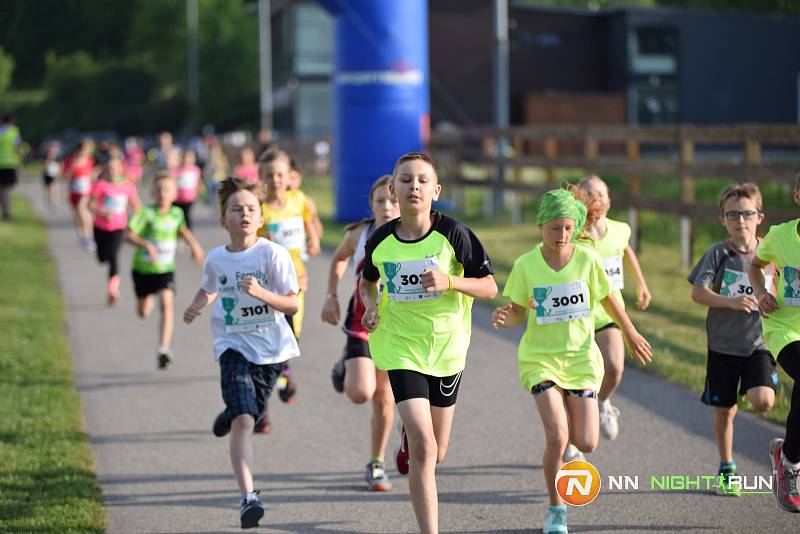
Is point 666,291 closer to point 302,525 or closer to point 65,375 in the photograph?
point 65,375

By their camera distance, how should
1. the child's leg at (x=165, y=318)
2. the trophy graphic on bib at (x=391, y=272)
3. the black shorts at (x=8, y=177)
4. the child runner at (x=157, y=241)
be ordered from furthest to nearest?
the black shorts at (x=8, y=177)
the child runner at (x=157, y=241)
the child's leg at (x=165, y=318)
the trophy graphic on bib at (x=391, y=272)

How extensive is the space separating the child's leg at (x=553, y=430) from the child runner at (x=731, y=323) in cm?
113

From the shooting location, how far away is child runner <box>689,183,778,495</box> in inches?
249

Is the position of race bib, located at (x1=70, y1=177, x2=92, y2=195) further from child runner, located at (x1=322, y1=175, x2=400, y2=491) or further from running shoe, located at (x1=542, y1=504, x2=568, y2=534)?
running shoe, located at (x1=542, y1=504, x2=568, y2=534)

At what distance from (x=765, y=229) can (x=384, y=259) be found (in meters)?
7.34

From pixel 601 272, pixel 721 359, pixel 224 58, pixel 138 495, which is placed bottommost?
pixel 138 495

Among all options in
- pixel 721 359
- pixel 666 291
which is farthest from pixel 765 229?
pixel 721 359

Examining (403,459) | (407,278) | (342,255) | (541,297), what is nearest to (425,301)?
(407,278)

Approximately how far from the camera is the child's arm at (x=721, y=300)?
615cm

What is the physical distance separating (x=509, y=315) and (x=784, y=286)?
1.35m

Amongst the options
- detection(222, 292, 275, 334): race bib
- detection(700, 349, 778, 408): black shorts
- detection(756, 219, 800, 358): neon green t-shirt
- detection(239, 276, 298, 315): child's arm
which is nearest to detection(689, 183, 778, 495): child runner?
detection(700, 349, 778, 408): black shorts

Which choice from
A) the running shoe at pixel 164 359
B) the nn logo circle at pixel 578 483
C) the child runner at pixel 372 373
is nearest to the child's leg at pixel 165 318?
the running shoe at pixel 164 359

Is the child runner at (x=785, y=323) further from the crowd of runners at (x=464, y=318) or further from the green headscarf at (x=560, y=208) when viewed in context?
the green headscarf at (x=560, y=208)

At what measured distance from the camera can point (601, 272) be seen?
230 inches
